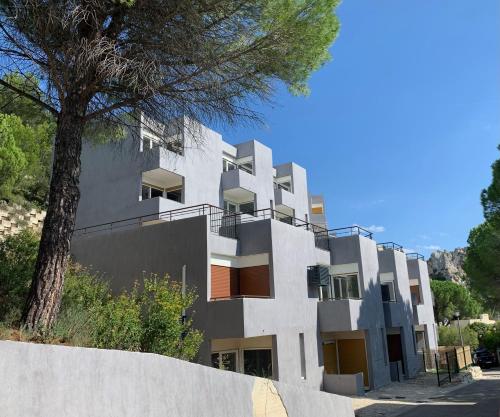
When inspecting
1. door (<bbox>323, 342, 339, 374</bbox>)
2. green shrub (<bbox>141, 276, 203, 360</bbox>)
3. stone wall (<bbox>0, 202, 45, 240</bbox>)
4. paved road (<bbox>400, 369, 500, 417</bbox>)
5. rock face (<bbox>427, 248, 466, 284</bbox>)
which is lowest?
paved road (<bbox>400, 369, 500, 417</bbox>)

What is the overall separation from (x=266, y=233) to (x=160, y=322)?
7504 millimetres

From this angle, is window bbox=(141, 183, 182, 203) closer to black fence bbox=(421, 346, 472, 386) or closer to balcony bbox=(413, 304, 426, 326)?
black fence bbox=(421, 346, 472, 386)

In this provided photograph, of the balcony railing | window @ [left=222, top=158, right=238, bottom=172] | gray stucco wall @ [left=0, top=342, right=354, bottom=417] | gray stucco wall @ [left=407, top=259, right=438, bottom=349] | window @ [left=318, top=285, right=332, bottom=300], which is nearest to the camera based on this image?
gray stucco wall @ [left=0, top=342, right=354, bottom=417]

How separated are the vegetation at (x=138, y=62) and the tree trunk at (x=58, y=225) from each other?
18 millimetres

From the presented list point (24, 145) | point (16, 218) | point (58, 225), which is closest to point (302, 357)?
point (58, 225)

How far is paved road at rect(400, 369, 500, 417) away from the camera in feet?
49.8

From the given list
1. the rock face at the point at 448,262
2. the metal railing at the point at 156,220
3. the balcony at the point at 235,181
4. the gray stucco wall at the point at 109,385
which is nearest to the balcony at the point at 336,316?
the metal railing at the point at 156,220

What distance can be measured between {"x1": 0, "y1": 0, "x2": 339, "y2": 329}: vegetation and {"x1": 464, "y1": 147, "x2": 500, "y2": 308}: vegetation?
1663 centimetres

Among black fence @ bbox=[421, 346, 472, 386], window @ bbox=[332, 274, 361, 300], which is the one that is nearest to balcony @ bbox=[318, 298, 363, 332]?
window @ bbox=[332, 274, 361, 300]

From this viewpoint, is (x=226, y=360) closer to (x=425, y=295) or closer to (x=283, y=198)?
(x=283, y=198)

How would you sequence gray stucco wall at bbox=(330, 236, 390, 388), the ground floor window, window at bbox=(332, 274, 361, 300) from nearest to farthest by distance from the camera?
1. the ground floor window
2. gray stucco wall at bbox=(330, 236, 390, 388)
3. window at bbox=(332, 274, 361, 300)

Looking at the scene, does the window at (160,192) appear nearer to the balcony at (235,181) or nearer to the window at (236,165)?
the balcony at (235,181)

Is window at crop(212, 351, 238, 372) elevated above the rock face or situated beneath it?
situated beneath

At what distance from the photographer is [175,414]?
20.3 feet
